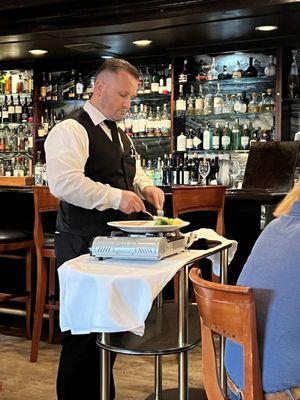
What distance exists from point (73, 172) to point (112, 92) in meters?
0.45

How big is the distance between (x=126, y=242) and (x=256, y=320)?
0.74 metres

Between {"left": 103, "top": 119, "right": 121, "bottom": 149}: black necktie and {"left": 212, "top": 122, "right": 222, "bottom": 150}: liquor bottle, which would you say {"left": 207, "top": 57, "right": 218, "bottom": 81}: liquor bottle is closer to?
{"left": 212, "top": 122, "right": 222, "bottom": 150}: liquor bottle

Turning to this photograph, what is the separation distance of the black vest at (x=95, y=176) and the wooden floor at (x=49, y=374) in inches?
41.8

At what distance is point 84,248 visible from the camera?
9.27 ft

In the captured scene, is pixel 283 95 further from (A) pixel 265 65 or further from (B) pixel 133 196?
(B) pixel 133 196

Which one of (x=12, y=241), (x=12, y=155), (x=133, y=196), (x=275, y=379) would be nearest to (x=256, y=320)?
(x=275, y=379)

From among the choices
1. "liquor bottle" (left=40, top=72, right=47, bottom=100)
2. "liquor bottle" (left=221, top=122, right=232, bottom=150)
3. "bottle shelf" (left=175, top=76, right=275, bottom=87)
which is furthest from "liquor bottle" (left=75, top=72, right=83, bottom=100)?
"liquor bottle" (left=221, top=122, right=232, bottom=150)

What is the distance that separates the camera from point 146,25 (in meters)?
5.20

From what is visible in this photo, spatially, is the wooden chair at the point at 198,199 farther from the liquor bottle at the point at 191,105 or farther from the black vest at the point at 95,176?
the liquor bottle at the point at 191,105

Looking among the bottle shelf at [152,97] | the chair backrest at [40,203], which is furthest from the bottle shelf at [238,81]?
the chair backrest at [40,203]

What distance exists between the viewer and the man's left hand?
296 cm

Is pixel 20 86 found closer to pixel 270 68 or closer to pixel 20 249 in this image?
pixel 270 68

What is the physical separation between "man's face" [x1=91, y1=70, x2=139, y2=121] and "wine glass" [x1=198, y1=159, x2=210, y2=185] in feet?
10.8

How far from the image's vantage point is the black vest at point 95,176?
2834mm
